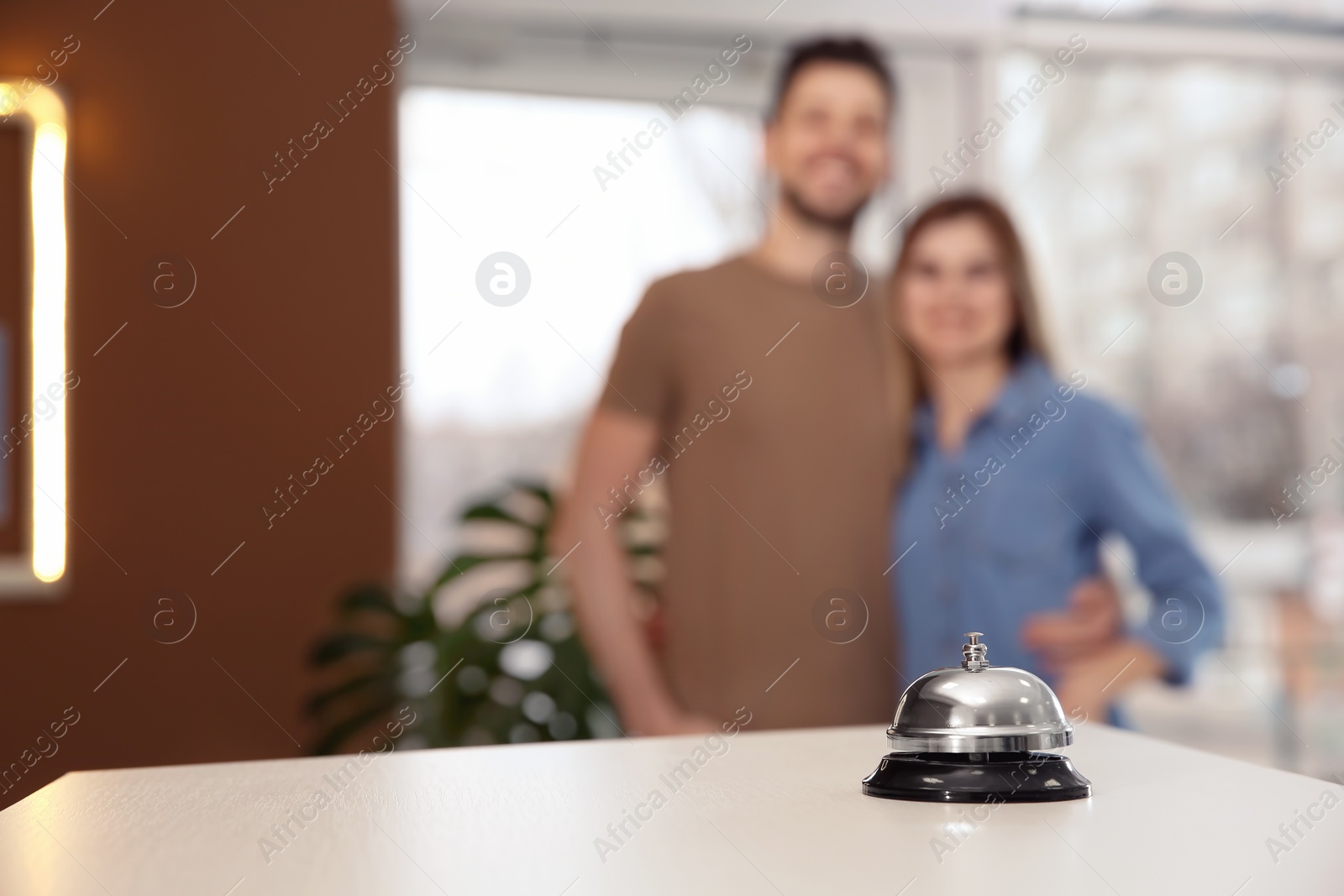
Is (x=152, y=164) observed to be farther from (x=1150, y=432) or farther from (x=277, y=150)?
(x=1150, y=432)

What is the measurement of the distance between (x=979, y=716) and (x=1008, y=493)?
5.80 ft

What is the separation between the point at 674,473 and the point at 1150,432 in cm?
151

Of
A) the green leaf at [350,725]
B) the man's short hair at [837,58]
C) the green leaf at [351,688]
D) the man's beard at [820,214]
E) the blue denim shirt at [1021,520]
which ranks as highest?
the man's short hair at [837,58]

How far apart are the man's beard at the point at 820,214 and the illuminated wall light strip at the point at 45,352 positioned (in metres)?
1.65

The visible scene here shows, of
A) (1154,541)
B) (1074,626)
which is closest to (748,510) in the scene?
(1074,626)

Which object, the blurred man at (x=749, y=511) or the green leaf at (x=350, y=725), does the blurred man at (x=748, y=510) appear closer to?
the blurred man at (x=749, y=511)

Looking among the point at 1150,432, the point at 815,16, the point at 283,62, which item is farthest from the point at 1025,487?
the point at 283,62

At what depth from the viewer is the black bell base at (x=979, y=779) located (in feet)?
2.51

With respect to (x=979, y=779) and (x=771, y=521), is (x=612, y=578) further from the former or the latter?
(x=979, y=779)

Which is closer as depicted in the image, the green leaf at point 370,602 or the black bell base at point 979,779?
the black bell base at point 979,779

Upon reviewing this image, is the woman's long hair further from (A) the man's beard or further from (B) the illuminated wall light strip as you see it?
→ (B) the illuminated wall light strip

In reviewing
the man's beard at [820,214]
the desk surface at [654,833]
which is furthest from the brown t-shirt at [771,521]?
the desk surface at [654,833]

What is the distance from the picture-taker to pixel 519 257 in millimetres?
2965

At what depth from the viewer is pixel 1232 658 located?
3.38m
